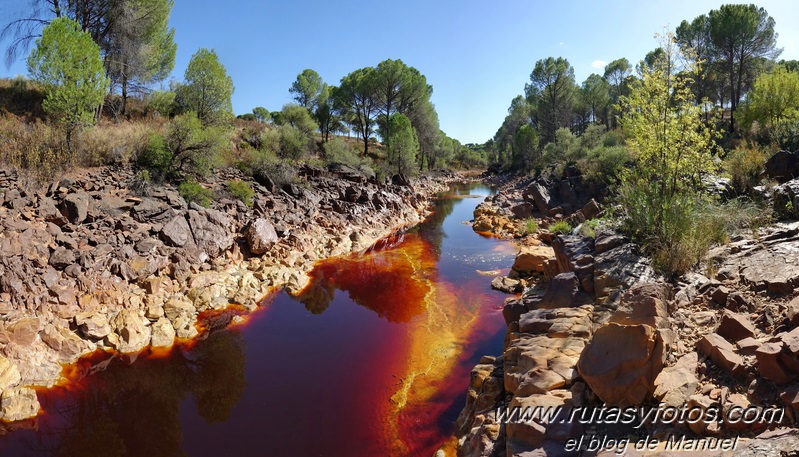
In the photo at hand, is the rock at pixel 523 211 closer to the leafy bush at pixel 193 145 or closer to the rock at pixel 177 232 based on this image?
the leafy bush at pixel 193 145

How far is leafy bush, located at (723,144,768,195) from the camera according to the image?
10695 mm

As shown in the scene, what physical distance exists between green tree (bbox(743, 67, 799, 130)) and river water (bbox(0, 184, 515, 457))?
830 inches

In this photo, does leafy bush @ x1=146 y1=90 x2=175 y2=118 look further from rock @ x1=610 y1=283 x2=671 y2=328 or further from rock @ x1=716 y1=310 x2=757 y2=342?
rock @ x1=716 y1=310 x2=757 y2=342

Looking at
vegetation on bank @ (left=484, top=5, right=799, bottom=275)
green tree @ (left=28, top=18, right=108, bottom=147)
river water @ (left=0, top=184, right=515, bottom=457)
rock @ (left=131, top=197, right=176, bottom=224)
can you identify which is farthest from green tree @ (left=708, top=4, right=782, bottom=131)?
green tree @ (left=28, top=18, right=108, bottom=147)

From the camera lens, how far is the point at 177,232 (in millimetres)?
13477

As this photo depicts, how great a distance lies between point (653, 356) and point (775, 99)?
84.7 feet

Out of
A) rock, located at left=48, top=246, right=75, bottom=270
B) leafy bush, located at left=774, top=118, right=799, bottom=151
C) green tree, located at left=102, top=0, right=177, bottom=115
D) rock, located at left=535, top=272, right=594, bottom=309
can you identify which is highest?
green tree, located at left=102, top=0, right=177, bottom=115

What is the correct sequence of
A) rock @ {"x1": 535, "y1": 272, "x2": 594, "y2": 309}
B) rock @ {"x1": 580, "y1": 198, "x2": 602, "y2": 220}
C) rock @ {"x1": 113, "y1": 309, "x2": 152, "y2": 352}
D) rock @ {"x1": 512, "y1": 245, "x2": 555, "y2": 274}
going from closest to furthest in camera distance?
rock @ {"x1": 535, "y1": 272, "x2": 594, "y2": 309} → rock @ {"x1": 113, "y1": 309, "x2": 152, "y2": 352} → rock @ {"x1": 512, "y1": 245, "x2": 555, "y2": 274} → rock @ {"x1": 580, "y1": 198, "x2": 602, "y2": 220}

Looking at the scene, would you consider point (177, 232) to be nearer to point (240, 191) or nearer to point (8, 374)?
point (240, 191)

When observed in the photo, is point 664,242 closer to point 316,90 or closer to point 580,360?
point 580,360

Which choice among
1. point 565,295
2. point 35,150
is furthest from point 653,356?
point 35,150

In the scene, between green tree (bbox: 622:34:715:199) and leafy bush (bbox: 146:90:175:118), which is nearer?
green tree (bbox: 622:34:715:199)

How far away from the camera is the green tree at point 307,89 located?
1881 inches

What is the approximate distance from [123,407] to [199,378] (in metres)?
1.43
